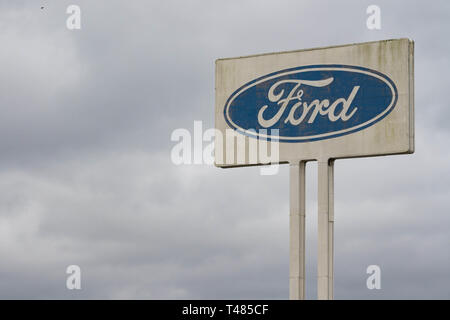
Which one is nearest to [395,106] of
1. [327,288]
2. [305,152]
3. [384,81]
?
[384,81]

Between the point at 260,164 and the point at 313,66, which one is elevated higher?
the point at 313,66

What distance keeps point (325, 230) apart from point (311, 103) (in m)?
4.98

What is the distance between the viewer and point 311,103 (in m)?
47.1

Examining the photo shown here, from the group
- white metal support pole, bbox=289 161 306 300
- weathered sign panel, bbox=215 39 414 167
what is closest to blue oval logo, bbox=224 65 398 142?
weathered sign panel, bbox=215 39 414 167

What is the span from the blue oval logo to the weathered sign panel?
0.03 metres

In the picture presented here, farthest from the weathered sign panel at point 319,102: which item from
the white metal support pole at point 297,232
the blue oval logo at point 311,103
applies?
the white metal support pole at point 297,232

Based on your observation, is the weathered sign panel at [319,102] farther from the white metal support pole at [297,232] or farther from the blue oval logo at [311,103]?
the white metal support pole at [297,232]

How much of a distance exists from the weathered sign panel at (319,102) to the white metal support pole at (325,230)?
28.4 inches

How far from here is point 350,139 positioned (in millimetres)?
46375

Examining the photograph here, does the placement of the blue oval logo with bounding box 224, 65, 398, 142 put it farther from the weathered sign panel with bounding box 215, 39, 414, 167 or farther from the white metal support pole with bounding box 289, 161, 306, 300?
the white metal support pole with bounding box 289, 161, 306, 300
